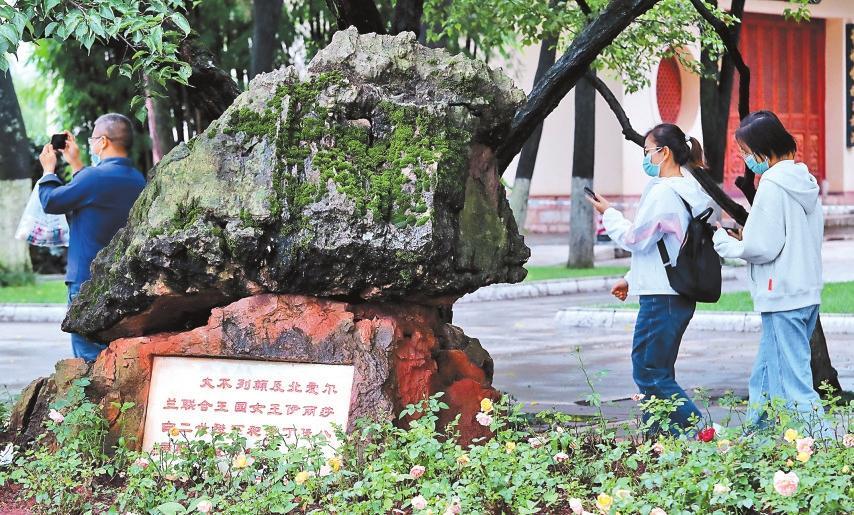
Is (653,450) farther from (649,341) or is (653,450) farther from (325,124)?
(325,124)

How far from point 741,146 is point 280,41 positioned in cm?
1697

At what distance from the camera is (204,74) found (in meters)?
7.64

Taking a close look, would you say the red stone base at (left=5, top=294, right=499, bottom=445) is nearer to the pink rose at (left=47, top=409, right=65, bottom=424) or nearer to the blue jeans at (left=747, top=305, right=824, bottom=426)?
the pink rose at (left=47, top=409, right=65, bottom=424)

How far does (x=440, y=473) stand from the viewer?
16.9ft

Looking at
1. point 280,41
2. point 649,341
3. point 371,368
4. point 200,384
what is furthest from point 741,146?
point 280,41

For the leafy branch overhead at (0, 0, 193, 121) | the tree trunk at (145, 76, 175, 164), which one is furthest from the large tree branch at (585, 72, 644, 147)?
the tree trunk at (145, 76, 175, 164)

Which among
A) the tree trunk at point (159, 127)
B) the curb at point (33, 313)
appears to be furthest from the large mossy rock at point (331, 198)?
the tree trunk at point (159, 127)

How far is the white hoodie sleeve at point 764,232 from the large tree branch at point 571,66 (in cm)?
174

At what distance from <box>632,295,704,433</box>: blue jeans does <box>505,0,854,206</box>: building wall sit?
784 inches

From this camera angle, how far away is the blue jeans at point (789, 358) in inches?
239

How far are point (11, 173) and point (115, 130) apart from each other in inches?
495

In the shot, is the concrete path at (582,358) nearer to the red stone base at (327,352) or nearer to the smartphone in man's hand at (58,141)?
the red stone base at (327,352)

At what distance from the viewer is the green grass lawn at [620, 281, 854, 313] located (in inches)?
537

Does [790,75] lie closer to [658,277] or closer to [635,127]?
[635,127]
